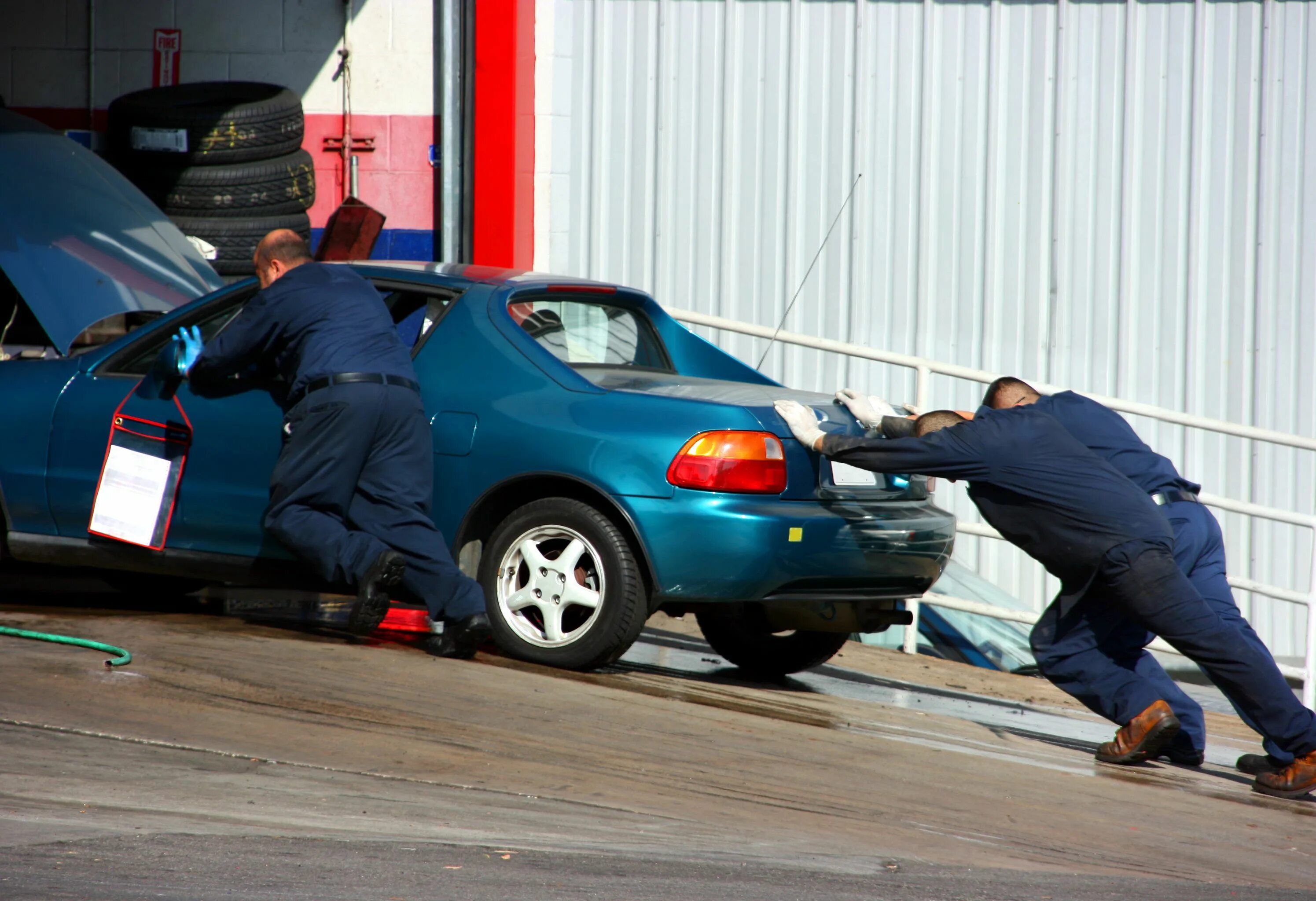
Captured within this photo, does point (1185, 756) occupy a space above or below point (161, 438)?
below

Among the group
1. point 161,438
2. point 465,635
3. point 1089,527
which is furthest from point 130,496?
point 1089,527

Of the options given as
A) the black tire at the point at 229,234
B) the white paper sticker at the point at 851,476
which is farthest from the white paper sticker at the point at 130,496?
the black tire at the point at 229,234

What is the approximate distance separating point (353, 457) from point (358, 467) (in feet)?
0.16

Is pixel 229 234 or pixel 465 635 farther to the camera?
pixel 229 234

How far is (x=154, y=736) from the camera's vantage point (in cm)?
471

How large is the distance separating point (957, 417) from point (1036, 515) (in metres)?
0.49

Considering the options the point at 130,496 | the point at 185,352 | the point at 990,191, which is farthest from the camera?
the point at 990,191

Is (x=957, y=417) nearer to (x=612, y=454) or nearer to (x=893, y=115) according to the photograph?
(x=612, y=454)

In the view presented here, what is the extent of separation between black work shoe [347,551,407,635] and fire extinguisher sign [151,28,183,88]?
6949 mm

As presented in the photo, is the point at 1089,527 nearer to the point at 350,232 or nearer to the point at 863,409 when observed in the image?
the point at 863,409

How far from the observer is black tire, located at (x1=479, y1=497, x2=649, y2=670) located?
18.3 feet

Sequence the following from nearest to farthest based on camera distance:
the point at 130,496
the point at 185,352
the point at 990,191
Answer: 1. the point at 185,352
2. the point at 130,496
3. the point at 990,191

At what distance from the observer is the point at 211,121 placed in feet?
34.8

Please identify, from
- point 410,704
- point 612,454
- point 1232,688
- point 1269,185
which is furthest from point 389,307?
point 1269,185
